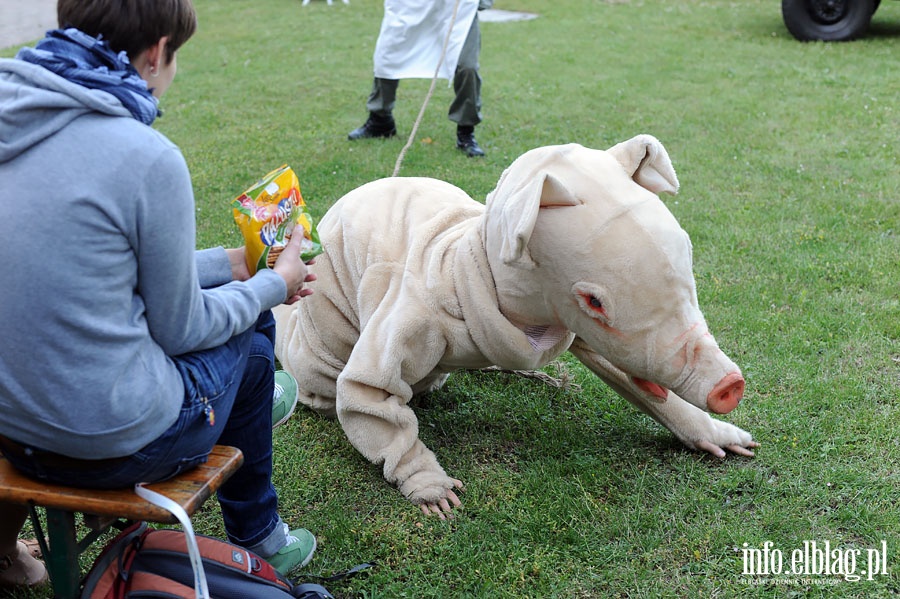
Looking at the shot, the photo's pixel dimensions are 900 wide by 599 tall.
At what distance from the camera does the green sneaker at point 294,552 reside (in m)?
2.69

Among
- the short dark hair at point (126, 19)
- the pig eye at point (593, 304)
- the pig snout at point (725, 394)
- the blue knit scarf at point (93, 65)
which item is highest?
the short dark hair at point (126, 19)

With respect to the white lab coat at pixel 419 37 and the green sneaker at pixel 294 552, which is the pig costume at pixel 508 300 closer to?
the green sneaker at pixel 294 552

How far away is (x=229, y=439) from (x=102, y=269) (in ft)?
2.78

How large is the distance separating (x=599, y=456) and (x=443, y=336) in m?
0.83

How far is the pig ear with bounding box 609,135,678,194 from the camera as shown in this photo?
2.75m

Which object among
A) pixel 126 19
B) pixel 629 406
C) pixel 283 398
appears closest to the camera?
pixel 126 19

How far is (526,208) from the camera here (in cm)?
255

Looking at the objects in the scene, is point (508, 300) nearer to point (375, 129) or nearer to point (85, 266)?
point (85, 266)

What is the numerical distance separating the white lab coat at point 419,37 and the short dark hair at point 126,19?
479 cm

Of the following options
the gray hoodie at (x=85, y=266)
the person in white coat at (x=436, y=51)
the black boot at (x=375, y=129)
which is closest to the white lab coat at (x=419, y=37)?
the person in white coat at (x=436, y=51)

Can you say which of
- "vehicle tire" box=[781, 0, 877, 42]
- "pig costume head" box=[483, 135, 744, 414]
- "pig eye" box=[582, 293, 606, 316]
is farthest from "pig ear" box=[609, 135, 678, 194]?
"vehicle tire" box=[781, 0, 877, 42]

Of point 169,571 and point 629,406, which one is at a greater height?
point 169,571

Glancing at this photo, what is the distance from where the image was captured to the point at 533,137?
730 cm

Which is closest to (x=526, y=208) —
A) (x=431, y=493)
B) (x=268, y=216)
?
(x=268, y=216)
